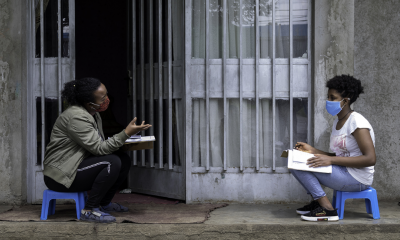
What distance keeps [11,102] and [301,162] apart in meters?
3.19

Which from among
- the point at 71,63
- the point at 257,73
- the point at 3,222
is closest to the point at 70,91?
the point at 71,63

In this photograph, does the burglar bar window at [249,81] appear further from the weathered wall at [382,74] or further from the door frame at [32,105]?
the door frame at [32,105]

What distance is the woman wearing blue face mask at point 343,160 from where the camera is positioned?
3.61 meters

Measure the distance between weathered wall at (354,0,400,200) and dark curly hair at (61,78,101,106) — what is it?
3022 mm

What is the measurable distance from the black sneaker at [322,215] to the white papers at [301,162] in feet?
1.23

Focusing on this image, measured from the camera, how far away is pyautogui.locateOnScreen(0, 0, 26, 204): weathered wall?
453 centimetres

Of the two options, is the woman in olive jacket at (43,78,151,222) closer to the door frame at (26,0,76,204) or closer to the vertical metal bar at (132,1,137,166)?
the door frame at (26,0,76,204)

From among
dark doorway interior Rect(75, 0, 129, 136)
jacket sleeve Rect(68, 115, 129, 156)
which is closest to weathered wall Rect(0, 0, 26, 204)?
jacket sleeve Rect(68, 115, 129, 156)

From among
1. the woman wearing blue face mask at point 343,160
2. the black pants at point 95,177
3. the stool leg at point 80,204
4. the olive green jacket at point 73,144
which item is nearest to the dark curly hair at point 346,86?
the woman wearing blue face mask at point 343,160

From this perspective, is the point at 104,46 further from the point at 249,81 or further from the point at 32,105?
the point at 249,81

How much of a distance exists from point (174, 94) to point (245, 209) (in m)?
1.56

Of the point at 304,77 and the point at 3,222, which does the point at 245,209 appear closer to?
the point at 304,77

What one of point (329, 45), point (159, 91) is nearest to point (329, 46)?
point (329, 45)

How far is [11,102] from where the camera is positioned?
179 inches
